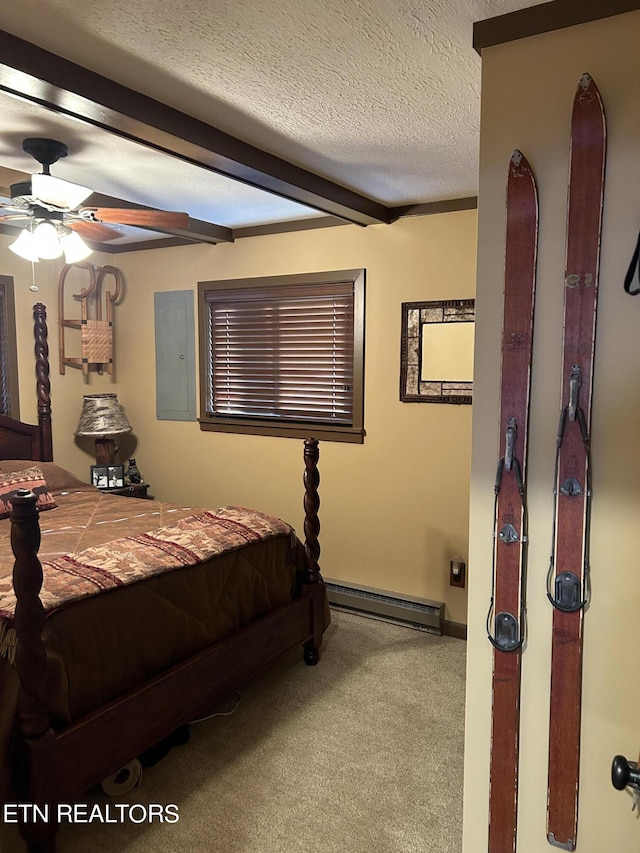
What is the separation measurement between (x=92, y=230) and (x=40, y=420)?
171cm

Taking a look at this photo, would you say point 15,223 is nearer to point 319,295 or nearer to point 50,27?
point 319,295

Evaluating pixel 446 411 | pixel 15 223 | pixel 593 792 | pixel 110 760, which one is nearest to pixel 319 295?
pixel 446 411

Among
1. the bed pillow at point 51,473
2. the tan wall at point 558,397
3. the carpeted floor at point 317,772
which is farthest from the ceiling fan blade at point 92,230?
the carpeted floor at point 317,772

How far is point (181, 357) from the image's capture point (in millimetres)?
4633

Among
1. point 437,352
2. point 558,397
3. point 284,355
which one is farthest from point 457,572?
point 558,397

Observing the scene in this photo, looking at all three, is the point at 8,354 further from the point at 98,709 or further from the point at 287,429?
the point at 98,709

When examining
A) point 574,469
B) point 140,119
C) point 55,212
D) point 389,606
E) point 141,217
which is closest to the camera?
point 574,469

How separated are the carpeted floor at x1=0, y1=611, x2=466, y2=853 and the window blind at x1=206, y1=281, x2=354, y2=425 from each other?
1.61 meters

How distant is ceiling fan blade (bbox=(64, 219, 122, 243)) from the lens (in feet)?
9.71

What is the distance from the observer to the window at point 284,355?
3.93m

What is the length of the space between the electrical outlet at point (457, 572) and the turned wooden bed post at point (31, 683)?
7.79 feet

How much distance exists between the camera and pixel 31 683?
190 cm

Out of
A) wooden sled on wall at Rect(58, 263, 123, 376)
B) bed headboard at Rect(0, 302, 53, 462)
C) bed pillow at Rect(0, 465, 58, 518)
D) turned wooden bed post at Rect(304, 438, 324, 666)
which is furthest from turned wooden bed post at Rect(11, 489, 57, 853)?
wooden sled on wall at Rect(58, 263, 123, 376)

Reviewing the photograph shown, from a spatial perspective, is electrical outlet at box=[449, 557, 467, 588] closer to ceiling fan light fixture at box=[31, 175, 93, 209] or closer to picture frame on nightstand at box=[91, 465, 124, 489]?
picture frame on nightstand at box=[91, 465, 124, 489]
